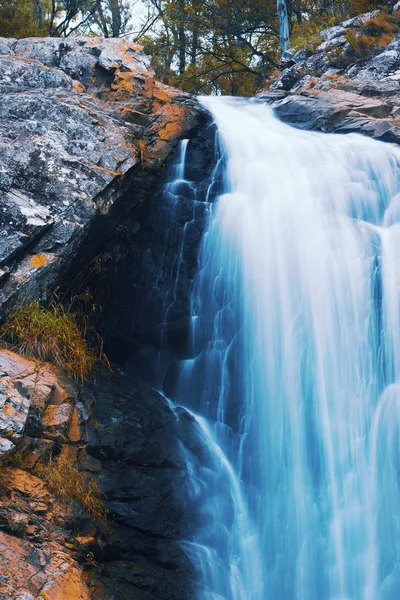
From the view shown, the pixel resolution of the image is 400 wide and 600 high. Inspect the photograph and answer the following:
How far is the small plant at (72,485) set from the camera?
4.69 m

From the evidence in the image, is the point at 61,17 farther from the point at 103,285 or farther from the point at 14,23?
the point at 103,285

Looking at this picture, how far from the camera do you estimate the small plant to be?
4.69 meters

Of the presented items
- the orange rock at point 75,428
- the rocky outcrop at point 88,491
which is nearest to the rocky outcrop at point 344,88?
the rocky outcrop at point 88,491

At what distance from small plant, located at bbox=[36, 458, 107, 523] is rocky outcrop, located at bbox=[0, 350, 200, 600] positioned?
1 cm

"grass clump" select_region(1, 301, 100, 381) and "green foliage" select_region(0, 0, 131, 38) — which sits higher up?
"green foliage" select_region(0, 0, 131, 38)

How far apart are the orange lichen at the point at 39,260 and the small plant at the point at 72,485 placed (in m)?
2.05

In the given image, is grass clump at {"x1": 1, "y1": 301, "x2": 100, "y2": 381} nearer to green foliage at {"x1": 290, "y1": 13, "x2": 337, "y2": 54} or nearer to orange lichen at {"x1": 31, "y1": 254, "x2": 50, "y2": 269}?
orange lichen at {"x1": 31, "y1": 254, "x2": 50, "y2": 269}

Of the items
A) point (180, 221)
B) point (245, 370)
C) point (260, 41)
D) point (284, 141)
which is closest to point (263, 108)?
point (284, 141)

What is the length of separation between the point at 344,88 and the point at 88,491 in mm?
9209

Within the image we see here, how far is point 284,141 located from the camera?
9.21 m

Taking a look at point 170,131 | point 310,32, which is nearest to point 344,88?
point 310,32

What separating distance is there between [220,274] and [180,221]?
966mm

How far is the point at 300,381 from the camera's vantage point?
656 cm

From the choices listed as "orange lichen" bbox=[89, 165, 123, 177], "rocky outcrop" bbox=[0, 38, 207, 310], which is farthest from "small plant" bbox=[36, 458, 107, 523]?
"orange lichen" bbox=[89, 165, 123, 177]
